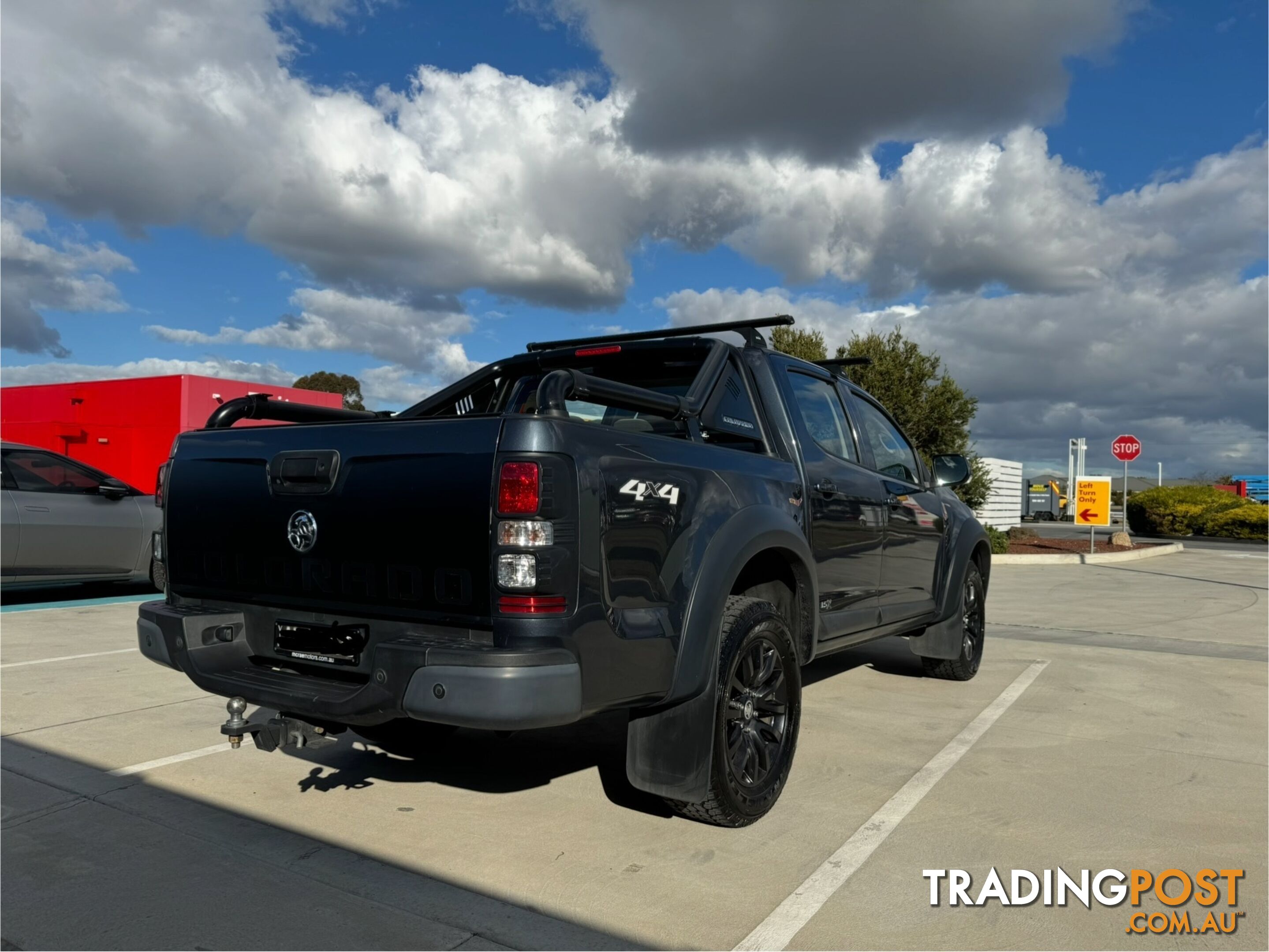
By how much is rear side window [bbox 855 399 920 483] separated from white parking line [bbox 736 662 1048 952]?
150cm

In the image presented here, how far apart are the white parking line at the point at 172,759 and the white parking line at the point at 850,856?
2.58 meters

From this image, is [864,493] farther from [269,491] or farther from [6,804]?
[6,804]

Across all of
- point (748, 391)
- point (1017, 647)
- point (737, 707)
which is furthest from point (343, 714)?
point (1017, 647)

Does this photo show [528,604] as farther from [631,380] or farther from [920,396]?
[920,396]

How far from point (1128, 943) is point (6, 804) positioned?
4.04 metres

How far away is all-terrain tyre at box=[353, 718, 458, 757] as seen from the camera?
473 cm

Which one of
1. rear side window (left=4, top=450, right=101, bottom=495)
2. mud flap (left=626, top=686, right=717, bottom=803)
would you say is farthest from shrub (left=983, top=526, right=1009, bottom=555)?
mud flap (left=626, top=686, right=717, bottom=803)

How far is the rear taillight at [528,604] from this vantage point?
290 cm

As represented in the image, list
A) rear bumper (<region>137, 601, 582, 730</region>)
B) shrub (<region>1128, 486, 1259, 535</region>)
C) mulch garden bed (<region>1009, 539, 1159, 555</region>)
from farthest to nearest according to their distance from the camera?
1. shrub (<region>1128, 486, 1259, 535</region>)
2. mulch garden bed (<region>1009, 539, 1159, 555</region>)
3. rear bumper (<region>137, 601, 582, 730</region>)

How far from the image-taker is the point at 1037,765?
4.75 metres

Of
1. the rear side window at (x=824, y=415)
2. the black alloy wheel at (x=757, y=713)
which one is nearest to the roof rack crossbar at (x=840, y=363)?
the rear side window at (x=824, y=415)

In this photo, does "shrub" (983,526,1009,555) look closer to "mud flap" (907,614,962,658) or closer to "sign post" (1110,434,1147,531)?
"sign post" (1110,434,1147,531)

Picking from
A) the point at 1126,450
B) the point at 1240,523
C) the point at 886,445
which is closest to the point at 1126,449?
the point at 1126,450

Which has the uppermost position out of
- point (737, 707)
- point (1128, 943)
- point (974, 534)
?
point (974, 534)
